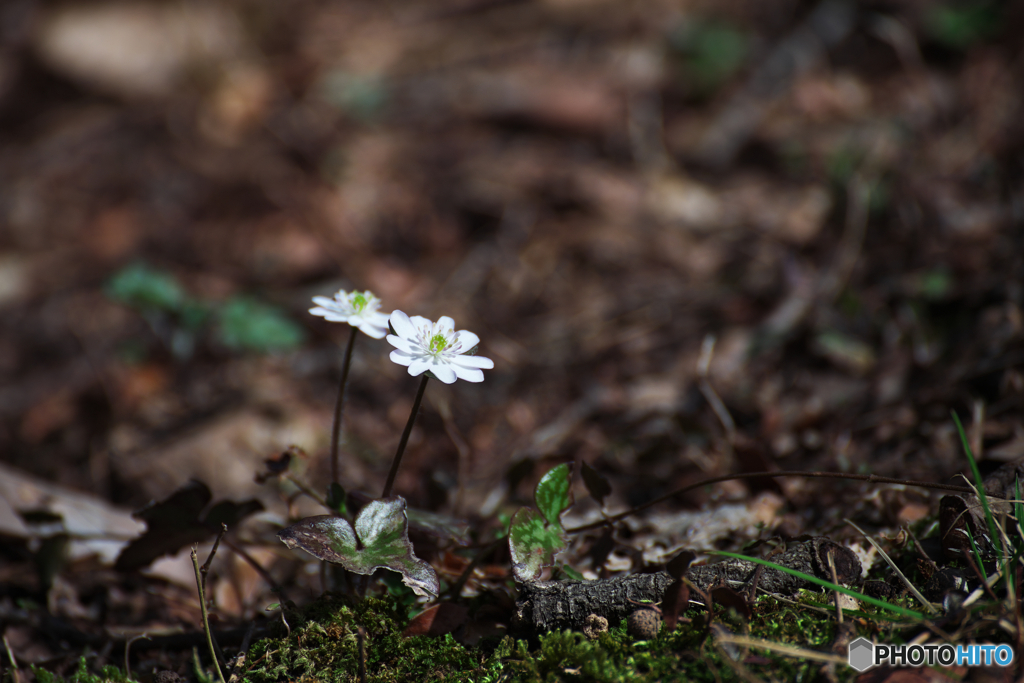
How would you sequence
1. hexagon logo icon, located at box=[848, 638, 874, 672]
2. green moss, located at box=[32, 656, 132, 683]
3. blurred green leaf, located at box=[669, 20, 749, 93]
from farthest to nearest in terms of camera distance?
blurred green leaf, located at box=[669, 20, 749, 93]
green moss, located at box=[32, 656, 132, 683]
hexagon logo icon, located at box=[848, 638, 874, 672]

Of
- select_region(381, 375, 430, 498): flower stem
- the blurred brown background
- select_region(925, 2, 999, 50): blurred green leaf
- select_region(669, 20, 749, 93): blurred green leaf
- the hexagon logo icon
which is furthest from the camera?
select_region(669, 20, 749, 93): blurred green leaf

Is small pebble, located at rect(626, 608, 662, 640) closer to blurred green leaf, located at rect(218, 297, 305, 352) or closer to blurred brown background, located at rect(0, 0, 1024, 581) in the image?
blurred brown background, located at rect(0, 0, 1024, 581)

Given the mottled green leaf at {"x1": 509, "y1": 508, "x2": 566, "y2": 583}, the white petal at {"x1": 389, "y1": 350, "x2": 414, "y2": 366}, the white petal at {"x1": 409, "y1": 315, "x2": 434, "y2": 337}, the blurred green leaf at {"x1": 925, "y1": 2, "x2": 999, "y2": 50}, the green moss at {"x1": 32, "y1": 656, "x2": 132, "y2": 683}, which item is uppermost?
the blurred green leaf at {"x1": 925, "y1": 2, "x2": 999, "y2": 50}

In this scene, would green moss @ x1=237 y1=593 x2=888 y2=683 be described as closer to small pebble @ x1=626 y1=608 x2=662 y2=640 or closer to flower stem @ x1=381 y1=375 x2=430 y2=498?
small pebble @ x1=626 y1=608 x2=662 y2=640

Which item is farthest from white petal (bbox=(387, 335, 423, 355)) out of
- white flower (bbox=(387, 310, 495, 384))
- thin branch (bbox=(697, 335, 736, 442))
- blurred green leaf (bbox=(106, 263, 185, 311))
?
blurred green leaf (bbox=(106, 263, 185, 311))

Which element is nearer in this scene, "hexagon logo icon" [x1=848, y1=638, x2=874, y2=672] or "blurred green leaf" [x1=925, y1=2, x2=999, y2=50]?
Answer: "hexagon logo icon" [x1=848, y1=638, x2=874, y2=672]

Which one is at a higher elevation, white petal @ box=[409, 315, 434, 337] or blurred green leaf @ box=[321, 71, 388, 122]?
blurred green leaf @ box=[321, 71, 388, 122]
